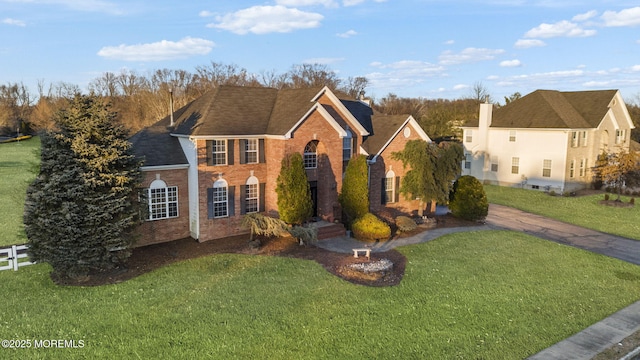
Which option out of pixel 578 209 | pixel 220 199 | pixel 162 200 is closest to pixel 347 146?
pixel 220 199

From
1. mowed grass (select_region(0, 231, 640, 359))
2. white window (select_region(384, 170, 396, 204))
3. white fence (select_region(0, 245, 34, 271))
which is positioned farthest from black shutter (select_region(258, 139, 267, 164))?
white fence (select_region(0, 245, 34, 271))

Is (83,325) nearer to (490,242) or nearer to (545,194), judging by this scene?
(490,242)

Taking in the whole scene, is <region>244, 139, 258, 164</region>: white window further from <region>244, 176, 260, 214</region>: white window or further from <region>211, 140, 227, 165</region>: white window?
<region>211, 140, 227, 165</region>: white window

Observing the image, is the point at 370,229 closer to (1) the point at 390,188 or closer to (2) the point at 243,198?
(1) the point at 390,188

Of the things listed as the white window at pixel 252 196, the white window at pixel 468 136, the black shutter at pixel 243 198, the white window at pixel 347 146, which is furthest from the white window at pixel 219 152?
the white window at pixel 468 136

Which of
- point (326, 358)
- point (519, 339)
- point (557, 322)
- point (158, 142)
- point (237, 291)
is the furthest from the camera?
point (158, 142)

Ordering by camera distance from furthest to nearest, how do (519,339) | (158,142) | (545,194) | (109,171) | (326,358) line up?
(545,194) < (158,142) < (109,171) < (519,339) < (326,358)

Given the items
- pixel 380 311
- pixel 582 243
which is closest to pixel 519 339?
pixel 380 311
